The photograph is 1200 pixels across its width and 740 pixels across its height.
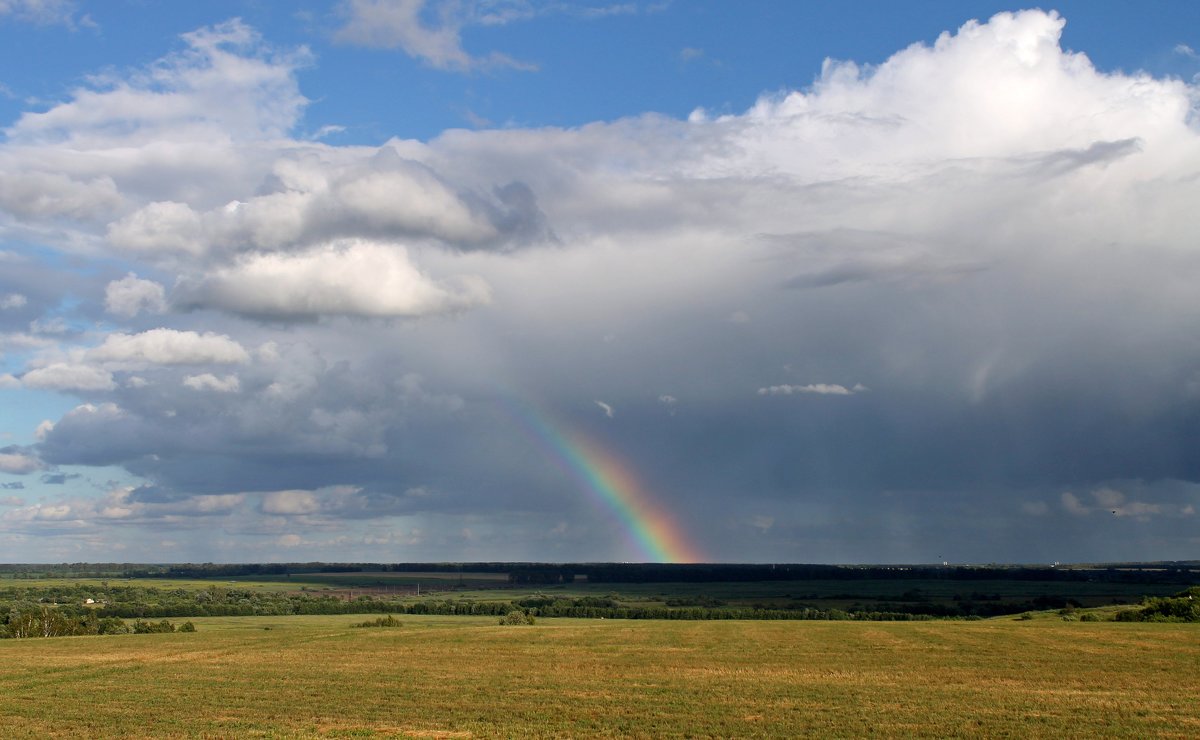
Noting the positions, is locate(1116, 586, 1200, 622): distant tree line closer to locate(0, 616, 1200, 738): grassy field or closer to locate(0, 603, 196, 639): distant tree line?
locate(0, 616, 1200, 738): grassy field

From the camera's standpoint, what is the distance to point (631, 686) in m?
49.8

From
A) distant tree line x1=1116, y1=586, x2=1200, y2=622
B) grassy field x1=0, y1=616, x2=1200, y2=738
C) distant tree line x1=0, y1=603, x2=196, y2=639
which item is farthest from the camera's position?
distant tree line x1=0, y1=603, x2=196, y2=639

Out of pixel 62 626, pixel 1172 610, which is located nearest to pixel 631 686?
pixel 1172 610

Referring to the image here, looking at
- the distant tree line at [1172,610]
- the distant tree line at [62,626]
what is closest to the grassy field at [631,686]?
the distant tree line at [1172,610]

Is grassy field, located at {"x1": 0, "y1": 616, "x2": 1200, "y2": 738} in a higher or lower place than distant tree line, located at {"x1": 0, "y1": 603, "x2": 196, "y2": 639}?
higher

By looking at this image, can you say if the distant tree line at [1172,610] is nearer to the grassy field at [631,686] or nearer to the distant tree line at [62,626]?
the grassy field at [631,686]

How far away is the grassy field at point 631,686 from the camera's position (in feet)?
123

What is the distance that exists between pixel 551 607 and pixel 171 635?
2874 inches

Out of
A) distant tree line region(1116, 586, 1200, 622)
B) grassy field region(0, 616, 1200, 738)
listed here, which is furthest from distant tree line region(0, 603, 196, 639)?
distant tree line region(1116, 586, 1200, 622)

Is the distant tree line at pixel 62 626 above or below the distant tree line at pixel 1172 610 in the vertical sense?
below

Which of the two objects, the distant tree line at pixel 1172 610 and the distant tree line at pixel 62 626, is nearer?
the distant tree line at pixel 1172 610

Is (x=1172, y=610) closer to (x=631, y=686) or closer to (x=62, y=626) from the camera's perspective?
(x=631, y=686)

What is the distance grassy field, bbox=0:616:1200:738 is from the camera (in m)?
37.5

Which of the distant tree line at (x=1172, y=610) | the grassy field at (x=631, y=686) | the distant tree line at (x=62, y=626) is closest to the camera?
the grassy field at (x=631, y=686)
